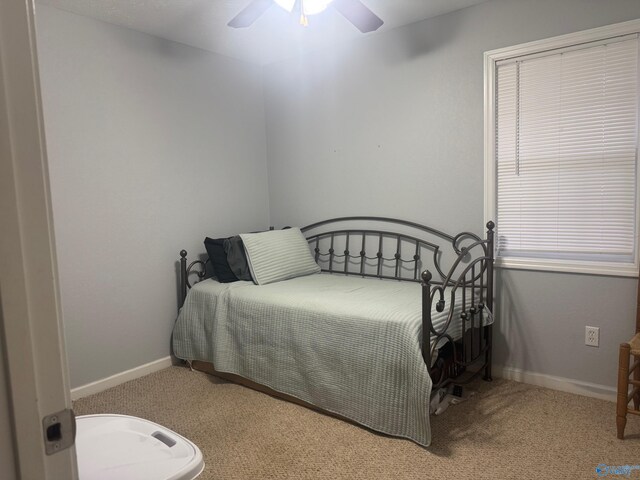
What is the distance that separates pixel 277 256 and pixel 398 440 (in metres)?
1.46

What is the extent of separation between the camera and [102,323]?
9.19 feet

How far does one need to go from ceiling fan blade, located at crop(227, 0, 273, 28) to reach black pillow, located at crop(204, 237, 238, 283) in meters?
1.40

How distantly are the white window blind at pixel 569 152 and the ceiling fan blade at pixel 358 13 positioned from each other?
90 cm

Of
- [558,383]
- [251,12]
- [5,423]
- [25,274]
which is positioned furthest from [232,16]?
[558,383]

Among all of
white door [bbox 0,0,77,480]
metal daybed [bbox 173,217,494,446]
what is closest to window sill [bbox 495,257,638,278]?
metal daybed [bbox 173,217,494,446]

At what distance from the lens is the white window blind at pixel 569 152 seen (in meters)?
2.32

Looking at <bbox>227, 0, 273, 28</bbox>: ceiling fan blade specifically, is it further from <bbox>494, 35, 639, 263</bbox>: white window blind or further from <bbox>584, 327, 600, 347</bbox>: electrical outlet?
<bbox>584, 327, 600, 347</bbox>: electrical outlet

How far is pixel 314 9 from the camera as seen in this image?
81.4 inches

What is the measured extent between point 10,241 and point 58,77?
249cm

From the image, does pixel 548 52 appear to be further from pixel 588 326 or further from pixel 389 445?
pixel 389 445


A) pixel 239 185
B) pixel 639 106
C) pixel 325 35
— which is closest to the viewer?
pixel 639 106

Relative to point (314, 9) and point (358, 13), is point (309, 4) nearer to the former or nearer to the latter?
point (314, 9)

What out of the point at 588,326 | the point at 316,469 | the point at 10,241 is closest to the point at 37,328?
the point at 10,241

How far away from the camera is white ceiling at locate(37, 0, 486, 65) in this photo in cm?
255
